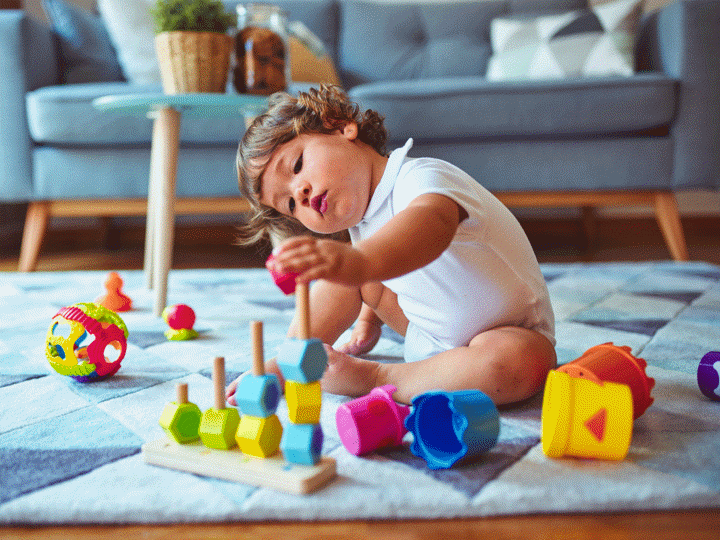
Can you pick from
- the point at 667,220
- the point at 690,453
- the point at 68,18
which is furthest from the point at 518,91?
the point at 68,18

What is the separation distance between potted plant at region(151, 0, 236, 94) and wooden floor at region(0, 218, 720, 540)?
0.38m

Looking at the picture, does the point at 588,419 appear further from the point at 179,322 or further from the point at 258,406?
the point at 179,322

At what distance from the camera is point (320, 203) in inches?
26.4

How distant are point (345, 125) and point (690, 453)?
0.48 metres

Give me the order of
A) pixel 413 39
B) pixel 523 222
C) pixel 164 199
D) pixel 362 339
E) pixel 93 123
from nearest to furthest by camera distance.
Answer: pixel 362 339, pixel 164 199, pixel 93 123, pixel 413 39, pixel 523 222

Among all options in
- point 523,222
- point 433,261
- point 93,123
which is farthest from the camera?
point 523,222

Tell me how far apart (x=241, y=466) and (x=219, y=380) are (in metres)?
0.08

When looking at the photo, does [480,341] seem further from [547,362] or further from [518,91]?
[518,91]

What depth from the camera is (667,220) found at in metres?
1.63

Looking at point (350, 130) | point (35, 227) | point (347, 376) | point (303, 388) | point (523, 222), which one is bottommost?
point (523, 222)

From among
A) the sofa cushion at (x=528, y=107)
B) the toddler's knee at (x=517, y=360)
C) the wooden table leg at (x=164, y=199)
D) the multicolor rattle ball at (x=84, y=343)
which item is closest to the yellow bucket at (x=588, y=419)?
the toddler's knee at (x=517, y=360)

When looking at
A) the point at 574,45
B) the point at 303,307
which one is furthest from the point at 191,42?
the point at 574,45

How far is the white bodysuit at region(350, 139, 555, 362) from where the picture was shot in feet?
2.08

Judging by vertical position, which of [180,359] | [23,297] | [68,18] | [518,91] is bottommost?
[23,297]
